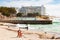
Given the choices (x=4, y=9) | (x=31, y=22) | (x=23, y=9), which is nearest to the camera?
(x=31, y=22)

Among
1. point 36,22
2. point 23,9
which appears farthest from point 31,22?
point 23,9

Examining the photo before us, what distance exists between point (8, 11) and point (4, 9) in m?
1.87

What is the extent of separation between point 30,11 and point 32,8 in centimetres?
228

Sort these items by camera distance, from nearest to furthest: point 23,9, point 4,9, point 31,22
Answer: point 31,22 < point 4,9 < point 23,9

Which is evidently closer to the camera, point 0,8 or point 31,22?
point 31,22

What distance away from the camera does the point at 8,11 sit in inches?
2746

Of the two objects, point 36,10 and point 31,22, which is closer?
point 31,22

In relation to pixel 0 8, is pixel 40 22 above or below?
below

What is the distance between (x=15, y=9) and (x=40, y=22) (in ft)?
79.1

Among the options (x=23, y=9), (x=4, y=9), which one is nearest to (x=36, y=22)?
(x=4, y=9)

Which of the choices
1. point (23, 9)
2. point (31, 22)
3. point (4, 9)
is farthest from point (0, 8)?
point (31, 22)

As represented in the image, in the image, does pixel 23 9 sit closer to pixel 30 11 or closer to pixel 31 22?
pixel 30 11

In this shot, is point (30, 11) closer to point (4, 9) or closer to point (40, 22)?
point (4, 9)

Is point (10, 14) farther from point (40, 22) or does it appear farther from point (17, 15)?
point (40, 22)
